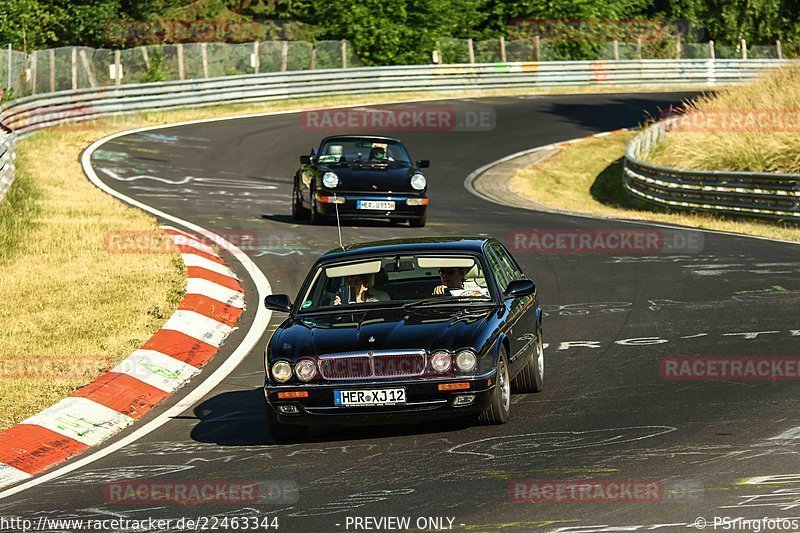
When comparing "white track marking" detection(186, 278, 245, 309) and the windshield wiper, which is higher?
the windshield wiper

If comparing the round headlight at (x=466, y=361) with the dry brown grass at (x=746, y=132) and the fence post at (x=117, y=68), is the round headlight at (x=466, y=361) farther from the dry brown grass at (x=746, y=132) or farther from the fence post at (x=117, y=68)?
the fence post at (x=117, y=68)

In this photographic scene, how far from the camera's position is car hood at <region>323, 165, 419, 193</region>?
20.3 meters

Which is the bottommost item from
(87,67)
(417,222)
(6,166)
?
(417,222)

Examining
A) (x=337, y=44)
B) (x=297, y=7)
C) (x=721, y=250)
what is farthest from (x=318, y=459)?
(x=297, y=7)

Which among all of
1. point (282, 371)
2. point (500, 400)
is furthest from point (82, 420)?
point (500, 400)

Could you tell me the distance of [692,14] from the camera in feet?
218

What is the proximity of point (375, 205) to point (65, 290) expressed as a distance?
7028 mm

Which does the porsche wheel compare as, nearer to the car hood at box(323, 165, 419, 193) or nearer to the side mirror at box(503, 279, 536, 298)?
the car hood at box(323, 165, 419, 193)

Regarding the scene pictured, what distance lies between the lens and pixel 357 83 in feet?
151

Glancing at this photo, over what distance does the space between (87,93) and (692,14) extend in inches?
1547

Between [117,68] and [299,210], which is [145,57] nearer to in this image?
[117,68]

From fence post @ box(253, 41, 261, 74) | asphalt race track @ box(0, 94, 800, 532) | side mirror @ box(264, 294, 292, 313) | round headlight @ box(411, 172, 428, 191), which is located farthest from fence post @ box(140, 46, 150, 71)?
side mirror @ box(264, 294, 292, 313)

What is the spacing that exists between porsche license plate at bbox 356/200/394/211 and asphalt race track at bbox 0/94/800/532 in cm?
181

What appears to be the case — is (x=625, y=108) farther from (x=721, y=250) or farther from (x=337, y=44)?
(x=721, y=250)
